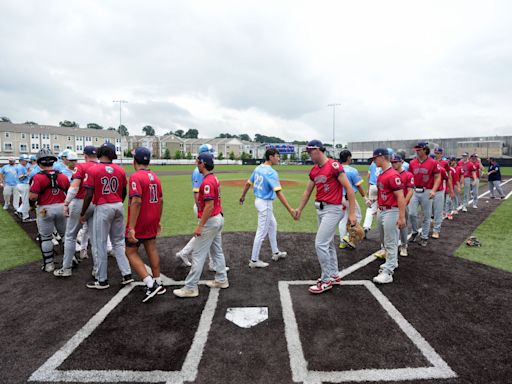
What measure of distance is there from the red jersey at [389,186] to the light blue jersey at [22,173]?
41.5 ft

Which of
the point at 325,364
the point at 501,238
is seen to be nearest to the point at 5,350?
the point at 325,364

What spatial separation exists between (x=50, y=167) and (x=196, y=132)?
168571mm

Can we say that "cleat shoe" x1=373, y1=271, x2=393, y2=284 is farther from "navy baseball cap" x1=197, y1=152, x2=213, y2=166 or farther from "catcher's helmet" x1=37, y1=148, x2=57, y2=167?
"catcher's helmet" x1=37, y1=148, x2=57, y2=167

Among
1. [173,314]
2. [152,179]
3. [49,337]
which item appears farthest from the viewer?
[152,179]

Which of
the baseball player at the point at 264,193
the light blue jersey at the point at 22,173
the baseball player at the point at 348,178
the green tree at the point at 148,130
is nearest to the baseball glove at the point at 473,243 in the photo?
the baseball player at the point at 348,178

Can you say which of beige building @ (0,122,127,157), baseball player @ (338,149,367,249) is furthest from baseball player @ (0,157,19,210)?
beige building @ (0,122,127,157)

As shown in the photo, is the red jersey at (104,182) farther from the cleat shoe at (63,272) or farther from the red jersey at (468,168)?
the red jersey at (468,168)

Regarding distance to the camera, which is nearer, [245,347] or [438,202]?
[245,347]

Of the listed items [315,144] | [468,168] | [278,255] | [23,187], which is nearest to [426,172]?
[315,144]

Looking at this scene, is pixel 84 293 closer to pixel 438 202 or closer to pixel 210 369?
pixel 210 369

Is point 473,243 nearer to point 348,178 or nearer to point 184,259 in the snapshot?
point 348,178

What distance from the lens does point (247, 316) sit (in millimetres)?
4098

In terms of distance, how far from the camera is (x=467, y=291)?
482 centimetres

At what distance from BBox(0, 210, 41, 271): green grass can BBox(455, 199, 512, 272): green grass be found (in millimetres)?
9804
